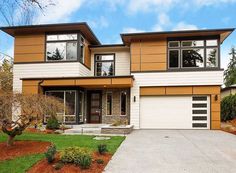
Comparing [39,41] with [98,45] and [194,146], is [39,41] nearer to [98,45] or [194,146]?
[98,45]

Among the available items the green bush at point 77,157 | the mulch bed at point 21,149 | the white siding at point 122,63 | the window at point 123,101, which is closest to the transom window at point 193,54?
the white siding at point 122,63

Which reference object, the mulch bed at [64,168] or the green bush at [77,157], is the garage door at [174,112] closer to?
the mulch bed at [64,168]

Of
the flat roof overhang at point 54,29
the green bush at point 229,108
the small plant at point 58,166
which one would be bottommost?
the small plant at point 58,166

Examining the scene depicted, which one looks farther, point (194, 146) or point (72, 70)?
point (72, 70)

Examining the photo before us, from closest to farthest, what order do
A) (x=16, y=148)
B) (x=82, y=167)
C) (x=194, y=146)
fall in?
1. (x=82, y=167)
2. (x=16, y=148)
3. (x=194, y=146)

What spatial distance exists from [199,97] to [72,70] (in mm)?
8425

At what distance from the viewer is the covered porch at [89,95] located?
17.5 meters

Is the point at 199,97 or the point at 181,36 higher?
the point at 181,36

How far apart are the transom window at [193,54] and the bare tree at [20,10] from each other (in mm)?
14015

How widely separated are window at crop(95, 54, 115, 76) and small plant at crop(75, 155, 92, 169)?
13.7 metres

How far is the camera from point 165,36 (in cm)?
1844

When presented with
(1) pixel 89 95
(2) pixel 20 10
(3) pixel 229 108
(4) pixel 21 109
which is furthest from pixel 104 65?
(2) pixel 20 10

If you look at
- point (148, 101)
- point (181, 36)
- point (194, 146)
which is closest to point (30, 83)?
point (148, 101)

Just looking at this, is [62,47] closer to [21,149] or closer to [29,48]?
[29,48]
